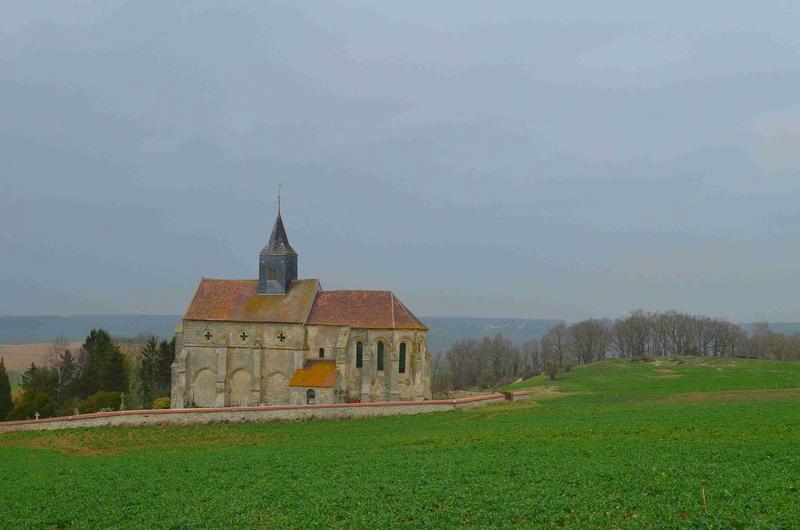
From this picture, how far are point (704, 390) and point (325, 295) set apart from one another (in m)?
26.9

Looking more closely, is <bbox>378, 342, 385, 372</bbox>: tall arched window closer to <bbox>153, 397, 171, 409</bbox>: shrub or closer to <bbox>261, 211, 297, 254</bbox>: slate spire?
<bbox>261, 211, 297, 254</bbox>: slate spire

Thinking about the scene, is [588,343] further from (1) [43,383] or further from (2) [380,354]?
(1) [43,383]

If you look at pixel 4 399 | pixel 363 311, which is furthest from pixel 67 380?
pixel 363 311

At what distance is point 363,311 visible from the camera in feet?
144

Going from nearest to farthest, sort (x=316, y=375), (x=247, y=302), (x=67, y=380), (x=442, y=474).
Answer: (x=442, y=474)
(x=316, y=375)
(x=247, y=302)
(x=67, y=380)

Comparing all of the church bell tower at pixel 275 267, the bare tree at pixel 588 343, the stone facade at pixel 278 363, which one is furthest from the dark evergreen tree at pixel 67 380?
the bare tree at pixel 588 343

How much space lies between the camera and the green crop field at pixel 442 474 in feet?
44.1

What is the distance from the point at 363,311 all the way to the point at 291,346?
5.77 metres

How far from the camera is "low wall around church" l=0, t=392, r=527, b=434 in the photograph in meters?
33.6

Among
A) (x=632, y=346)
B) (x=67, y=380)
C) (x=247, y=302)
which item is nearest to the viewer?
(x=247, y=302)

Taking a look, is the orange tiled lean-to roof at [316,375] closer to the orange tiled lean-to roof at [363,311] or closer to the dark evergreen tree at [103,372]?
the orange tiled lean-to roof at [363,311]

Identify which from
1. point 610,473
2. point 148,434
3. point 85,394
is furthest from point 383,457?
point 85,394

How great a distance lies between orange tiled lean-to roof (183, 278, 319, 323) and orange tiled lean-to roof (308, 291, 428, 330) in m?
1.09

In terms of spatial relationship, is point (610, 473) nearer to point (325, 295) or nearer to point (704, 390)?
point (704, 390)
